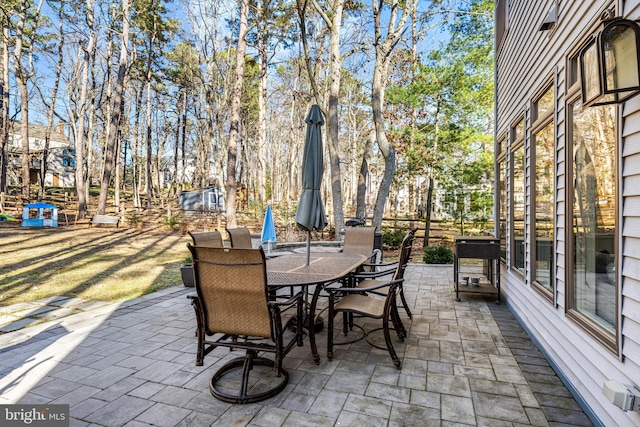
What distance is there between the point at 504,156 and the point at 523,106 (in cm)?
147

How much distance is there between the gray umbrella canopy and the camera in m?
3.55

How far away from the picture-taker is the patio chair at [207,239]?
11.5 ft

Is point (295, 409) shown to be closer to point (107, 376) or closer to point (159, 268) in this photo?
point (107, 376)

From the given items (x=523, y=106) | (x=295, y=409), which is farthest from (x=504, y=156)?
(x=295, y=409)

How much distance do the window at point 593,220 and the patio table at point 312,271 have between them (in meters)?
1.74

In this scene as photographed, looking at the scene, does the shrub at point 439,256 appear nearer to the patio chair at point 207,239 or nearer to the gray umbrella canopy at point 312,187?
the gray umbrella canopy at point 312,187

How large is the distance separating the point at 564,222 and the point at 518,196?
1859 mm

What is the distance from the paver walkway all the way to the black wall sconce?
186cm

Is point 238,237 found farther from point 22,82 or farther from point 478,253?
point 22,82

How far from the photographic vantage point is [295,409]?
2156 mm

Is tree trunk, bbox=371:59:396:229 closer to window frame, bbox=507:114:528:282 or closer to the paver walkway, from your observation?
window frame, bbox=507:114:528:282

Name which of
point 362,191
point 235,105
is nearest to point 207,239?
point 235,105

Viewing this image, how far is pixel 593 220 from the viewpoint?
2.23 metres

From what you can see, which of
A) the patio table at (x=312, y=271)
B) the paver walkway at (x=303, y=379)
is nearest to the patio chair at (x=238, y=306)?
the paver walkway at (x=303, y=379)
